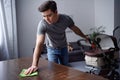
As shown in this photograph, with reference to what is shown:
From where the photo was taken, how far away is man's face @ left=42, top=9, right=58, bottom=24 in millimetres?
2146

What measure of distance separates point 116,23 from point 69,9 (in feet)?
3.43

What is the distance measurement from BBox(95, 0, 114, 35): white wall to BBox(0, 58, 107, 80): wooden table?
2.66m

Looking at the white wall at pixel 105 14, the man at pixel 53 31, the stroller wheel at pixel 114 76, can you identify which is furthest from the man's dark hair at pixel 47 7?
the white wall at pixel 105 14

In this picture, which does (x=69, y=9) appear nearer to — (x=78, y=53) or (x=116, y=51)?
(x=78, y=53)

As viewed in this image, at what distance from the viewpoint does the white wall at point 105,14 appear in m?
4.45

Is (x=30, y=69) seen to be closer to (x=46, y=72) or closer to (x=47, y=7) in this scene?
(x=46, y=72)

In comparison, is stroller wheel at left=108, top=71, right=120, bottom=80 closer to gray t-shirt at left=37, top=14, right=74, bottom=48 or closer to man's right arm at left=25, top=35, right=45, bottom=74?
gray t-shirt at left=37, top=14, right=74, bottom=48

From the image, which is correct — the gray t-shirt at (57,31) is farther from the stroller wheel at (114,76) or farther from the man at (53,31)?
the stroller wheel at (114,76)

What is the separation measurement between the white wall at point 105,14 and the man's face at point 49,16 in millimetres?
2381

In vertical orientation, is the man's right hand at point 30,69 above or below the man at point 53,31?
below

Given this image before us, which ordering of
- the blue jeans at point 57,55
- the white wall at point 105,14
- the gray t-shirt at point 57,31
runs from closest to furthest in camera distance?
1. the gray t-shirt at point 57,31
2. the blue jeans at point 57,55
3. the white wall at point 105,14

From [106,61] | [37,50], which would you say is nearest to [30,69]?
[37,50]

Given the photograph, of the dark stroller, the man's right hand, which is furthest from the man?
the dark stroller

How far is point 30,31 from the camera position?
13.9 ft
